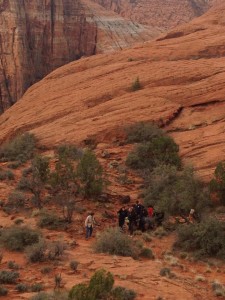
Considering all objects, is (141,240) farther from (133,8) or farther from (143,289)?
(133,8)

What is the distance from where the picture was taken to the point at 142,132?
25156 mm

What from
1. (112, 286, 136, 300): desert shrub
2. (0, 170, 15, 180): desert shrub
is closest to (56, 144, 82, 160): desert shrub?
(0, 170, 15, 180): desert shrub

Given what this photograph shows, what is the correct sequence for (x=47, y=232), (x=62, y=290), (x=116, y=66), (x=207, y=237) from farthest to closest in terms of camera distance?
(x=116, y=66), (x=47, y=232), (x=207, y=237), (x=62, y=290)

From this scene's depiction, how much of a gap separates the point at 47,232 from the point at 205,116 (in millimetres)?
12152

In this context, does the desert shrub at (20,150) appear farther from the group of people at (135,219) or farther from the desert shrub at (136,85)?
the group of people at (135,219)

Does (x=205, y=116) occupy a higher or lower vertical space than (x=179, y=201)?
higher

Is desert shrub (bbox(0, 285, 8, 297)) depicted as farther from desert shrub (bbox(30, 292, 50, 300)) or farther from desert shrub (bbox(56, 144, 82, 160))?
desert shrub (bbox(56, 144, 82, 160))

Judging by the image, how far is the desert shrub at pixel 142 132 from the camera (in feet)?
81.5

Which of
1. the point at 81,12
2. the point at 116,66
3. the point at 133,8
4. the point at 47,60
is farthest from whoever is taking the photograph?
the point at 133,8

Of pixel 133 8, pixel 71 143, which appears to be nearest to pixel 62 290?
pixel 71 143

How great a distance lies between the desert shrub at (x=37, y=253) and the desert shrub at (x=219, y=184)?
23.6 feet

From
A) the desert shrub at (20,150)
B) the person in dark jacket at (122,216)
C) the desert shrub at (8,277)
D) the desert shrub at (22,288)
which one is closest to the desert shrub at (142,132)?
the desert shrub at (20,150)

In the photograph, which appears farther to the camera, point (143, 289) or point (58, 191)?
point (58, 191)

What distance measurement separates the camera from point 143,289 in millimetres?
11531
